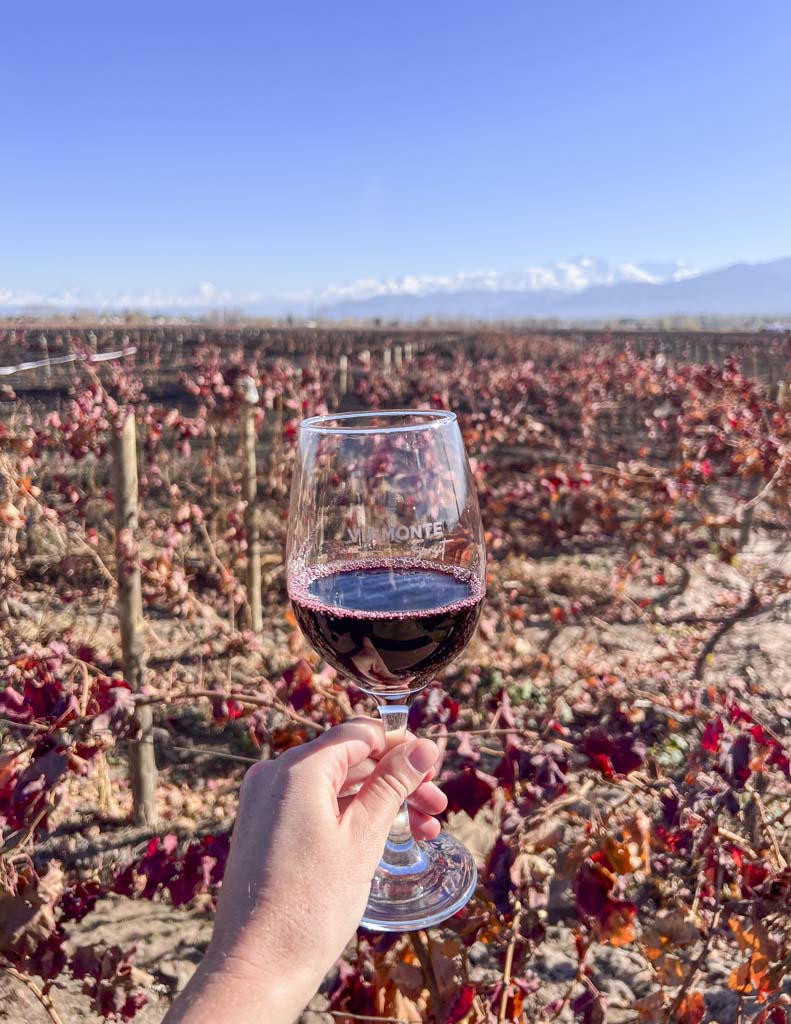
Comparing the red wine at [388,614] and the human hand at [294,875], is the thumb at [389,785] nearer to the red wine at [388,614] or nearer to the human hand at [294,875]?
the human hand at [294,875]

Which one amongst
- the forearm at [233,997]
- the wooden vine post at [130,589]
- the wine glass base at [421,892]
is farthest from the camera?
the wooden vine post at [130,589]

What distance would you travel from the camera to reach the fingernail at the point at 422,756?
1042 millimetres

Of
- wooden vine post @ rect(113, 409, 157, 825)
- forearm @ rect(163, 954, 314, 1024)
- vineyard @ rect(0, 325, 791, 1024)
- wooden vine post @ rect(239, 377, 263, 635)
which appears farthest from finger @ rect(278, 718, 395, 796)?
wooden vine post @ rect(239, 377, 263, 635)

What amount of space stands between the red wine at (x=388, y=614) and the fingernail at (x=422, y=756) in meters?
0.10

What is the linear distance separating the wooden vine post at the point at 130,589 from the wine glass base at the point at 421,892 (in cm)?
178

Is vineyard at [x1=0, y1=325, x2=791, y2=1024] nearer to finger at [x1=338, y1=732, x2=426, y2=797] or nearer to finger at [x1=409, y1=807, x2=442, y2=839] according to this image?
finger at [x1=409, y1=807, x2=442, y2=839]

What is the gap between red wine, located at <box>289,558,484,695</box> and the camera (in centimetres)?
105

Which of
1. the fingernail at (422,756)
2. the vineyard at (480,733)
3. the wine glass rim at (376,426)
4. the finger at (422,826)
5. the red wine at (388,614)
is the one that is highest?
the wine glass rim at (376,426)

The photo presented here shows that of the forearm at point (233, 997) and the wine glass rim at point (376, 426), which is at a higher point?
the wine glass rim at point (376, 426)

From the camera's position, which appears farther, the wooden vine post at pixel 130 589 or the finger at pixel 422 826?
the wooden vine post at pixel 130 589

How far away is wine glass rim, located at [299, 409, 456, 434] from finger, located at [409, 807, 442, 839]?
2.30 ft

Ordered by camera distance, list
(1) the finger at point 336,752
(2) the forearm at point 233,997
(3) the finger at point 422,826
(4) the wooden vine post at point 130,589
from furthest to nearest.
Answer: (4) the wooden vine post at point 130,589
(3) the finger at point 422,826
(1) the finger at point 336,752
(2) the forearm at point 233,997

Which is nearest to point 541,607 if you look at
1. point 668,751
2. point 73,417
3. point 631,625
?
point 631,625

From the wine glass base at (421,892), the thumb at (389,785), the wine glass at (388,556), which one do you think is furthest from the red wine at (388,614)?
the wine glass base at (421,892)
